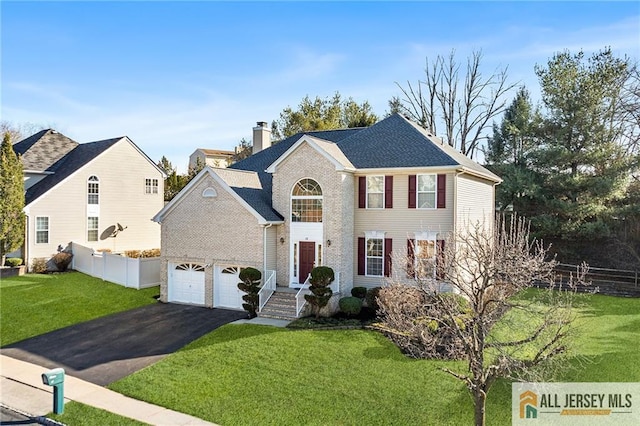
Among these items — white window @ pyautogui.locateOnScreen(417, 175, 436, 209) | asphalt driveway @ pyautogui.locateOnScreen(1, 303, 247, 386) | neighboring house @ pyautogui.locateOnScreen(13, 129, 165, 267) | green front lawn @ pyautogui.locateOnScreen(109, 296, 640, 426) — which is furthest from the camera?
neighboring house @ pyautogui.locateOnScreen(13, 129, 165, 267)

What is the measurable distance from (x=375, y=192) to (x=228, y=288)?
8600 mm

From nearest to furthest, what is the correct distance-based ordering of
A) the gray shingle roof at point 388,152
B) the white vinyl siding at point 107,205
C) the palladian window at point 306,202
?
1. the gray shingle roof at point 388,152
2. the palladian window at point 306,202
3. the white vinyl siding at point 107,205

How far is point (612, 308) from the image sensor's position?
21.6 meters

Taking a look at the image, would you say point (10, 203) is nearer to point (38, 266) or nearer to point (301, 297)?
point (38, 266)

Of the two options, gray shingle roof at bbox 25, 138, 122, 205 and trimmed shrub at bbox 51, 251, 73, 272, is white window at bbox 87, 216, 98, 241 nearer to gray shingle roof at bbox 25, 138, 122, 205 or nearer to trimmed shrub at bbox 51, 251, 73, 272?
trimmed shrub at bbox 51, 251, 73, 272

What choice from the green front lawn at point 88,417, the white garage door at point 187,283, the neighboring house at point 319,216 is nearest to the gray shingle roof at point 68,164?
the neighboring house at point 319,216

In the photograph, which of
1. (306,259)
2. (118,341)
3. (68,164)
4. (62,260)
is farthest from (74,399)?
(68,164)

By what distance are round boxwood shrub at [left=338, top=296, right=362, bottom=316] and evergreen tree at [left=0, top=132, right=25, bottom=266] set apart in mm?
20535

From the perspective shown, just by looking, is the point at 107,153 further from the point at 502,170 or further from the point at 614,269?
the point at 614,269

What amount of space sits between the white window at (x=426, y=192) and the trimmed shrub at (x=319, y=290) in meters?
5.55

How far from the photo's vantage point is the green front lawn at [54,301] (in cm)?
1866

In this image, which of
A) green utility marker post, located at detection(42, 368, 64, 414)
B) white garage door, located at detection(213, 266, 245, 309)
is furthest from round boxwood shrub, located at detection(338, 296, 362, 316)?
green utility marker post, located at detection(42, 368, 64, 414)

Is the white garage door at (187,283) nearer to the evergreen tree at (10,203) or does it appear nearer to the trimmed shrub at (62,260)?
the trimmed shrub at (62,260)

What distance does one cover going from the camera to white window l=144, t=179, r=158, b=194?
112ft
